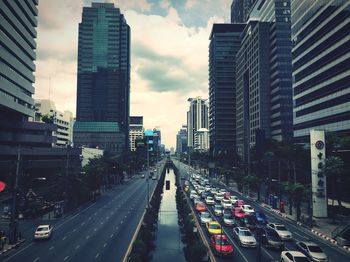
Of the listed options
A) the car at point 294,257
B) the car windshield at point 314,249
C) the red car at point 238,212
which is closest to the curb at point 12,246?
the car at point 294,257

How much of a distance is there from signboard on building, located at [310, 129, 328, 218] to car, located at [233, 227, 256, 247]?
20363mm

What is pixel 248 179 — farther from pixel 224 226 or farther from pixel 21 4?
pixel 21 4

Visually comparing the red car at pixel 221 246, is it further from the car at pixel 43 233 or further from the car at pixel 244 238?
the car at pixel 43 233

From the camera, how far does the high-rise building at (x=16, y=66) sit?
74.9m

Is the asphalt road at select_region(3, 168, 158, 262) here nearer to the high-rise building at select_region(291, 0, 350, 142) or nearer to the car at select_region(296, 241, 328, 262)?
the car at select_region(296, 241, 328, 262)

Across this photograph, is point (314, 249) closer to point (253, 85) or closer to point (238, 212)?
point (238, 212)

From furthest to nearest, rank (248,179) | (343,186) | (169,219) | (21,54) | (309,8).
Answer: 1. (21,54)
2. (309,8)
3. (248,179)
4. (343,186)
5. (169,219)

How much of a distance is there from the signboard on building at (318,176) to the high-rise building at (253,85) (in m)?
58.4

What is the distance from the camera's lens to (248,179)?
74.1m

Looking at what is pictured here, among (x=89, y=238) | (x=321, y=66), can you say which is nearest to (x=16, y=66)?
(x=89, y=238)

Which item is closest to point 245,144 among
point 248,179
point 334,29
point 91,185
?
point 248,179

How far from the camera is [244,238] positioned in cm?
3412

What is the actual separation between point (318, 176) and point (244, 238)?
24134 millimetres

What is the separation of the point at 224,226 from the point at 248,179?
103 feet
